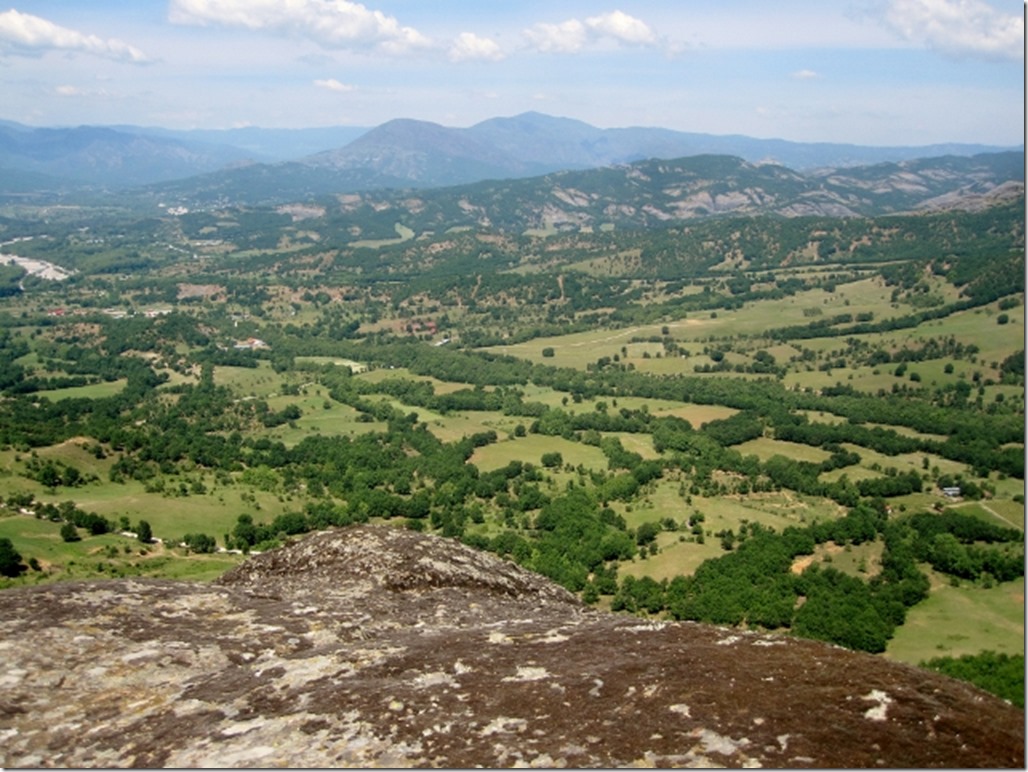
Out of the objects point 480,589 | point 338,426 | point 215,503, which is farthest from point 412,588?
point 338,426

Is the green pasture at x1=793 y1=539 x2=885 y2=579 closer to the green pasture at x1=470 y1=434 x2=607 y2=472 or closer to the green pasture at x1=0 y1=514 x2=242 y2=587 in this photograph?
the green pasture at x1=470 y1=434 x2=607 y2=472

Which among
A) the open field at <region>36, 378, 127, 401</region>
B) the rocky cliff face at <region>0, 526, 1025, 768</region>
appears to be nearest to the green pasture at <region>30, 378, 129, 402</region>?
the open field at <region>36, 378, 127, 401</region>

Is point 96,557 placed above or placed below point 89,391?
above

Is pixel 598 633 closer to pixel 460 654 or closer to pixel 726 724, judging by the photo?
pixel 460 654

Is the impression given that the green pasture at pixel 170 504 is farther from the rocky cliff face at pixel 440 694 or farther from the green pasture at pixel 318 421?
the rocky cliff face at pixel 440 694

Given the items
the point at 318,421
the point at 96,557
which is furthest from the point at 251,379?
the point at 96,557

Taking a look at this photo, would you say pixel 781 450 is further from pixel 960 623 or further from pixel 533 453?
pixel 960 623
